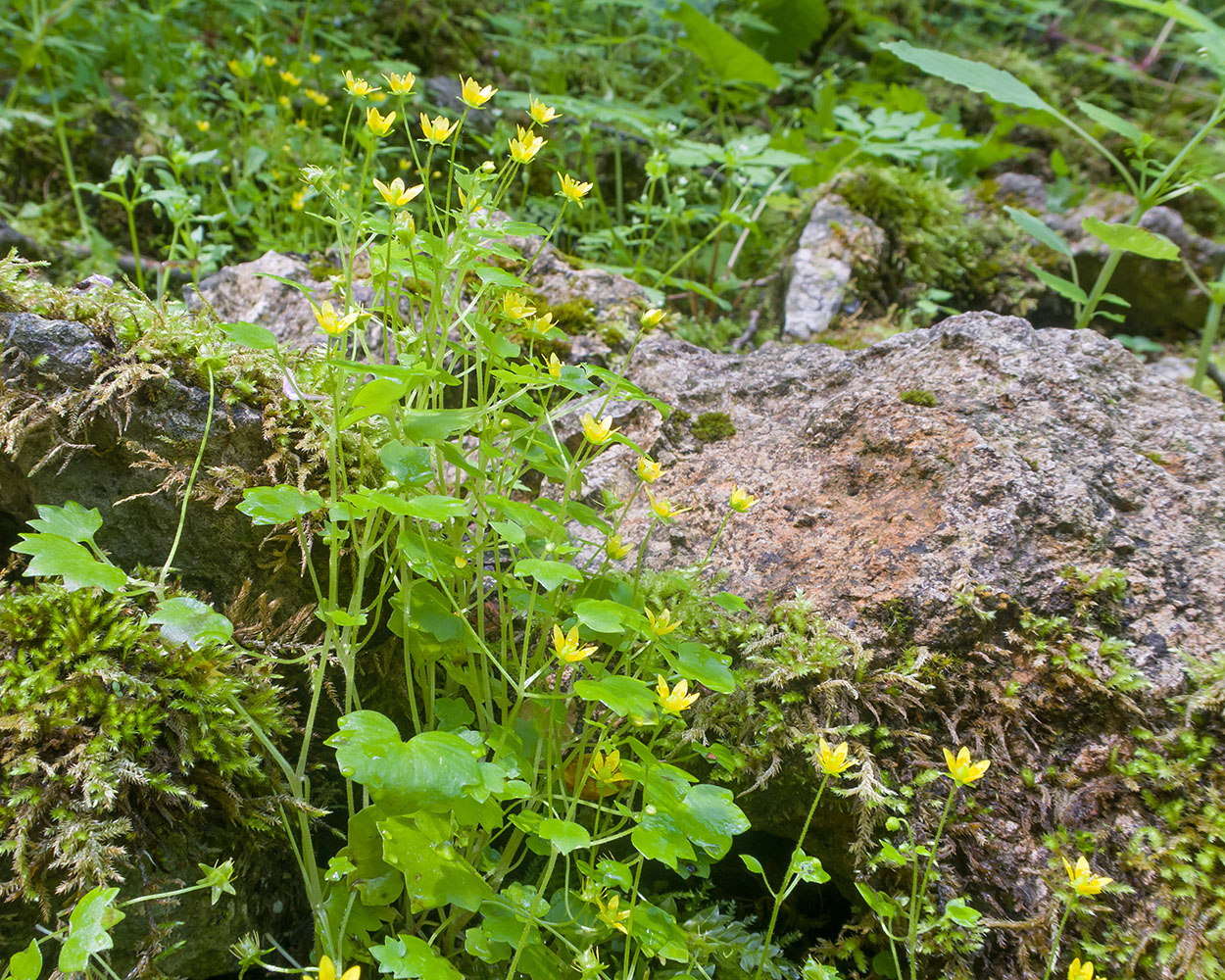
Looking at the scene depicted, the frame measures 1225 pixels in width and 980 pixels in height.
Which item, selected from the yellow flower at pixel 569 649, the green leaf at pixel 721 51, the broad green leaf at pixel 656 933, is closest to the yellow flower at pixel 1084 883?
the broad green leaf at pixel 656 933

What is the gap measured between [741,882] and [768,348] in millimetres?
1564

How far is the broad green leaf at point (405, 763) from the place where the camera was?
1.06 m

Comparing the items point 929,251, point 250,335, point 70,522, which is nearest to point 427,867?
point 70,522

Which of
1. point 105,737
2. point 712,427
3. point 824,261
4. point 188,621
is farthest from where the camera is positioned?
point 824,261

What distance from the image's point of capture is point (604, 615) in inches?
48.3

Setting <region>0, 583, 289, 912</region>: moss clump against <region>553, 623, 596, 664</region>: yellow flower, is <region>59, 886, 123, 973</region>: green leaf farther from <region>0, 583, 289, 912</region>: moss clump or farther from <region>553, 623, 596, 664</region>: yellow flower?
<region>553, 623, 596, 664</region>: yellow flower

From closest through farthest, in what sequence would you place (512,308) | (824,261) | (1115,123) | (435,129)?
1. (435,129)
2. (512,308)
3. (1115,123)
4. (824,261)

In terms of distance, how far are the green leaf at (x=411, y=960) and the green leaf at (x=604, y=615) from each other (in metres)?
0.53

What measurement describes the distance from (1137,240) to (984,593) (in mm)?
1581

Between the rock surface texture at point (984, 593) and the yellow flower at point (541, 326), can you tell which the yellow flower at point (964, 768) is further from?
the yellow flower at point (541, 326)

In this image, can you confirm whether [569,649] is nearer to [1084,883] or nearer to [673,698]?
[673,698]

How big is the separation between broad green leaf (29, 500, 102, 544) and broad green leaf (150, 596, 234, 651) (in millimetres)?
189

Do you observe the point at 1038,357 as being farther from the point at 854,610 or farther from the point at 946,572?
the point at 854,610

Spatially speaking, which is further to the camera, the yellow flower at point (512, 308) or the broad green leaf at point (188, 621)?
the yellow flower at point (512, 308)
